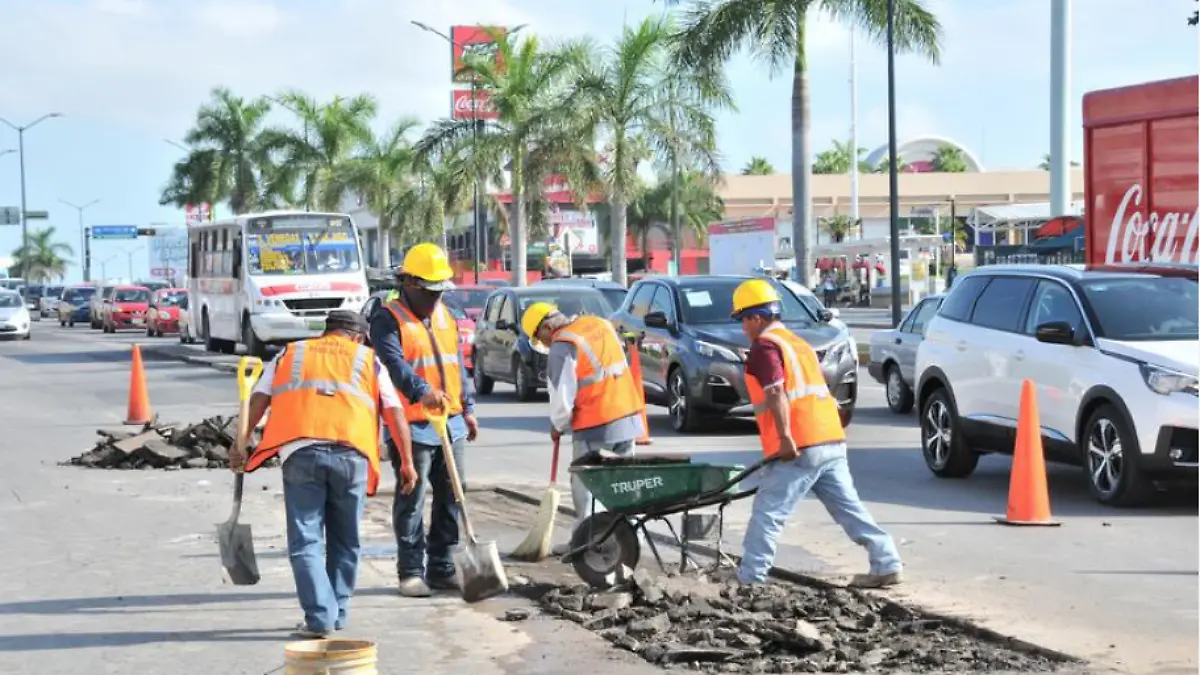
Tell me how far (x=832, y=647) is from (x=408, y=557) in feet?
8.70

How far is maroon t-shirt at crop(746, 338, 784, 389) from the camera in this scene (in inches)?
360

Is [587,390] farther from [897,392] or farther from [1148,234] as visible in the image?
[897,392]

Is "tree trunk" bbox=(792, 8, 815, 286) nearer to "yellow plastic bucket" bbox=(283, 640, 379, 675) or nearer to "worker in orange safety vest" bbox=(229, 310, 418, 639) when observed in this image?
"worker in orange safety vest" bbox=(229, 310, 418, 639)

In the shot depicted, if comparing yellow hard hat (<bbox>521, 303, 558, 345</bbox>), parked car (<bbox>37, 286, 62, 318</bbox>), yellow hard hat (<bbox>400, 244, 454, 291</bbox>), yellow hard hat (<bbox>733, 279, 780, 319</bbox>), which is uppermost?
yellow hard hat (<bbox>400, 244, 454, 291</bbox>)

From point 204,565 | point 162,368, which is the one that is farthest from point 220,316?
point 204,565

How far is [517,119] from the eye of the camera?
165 ft

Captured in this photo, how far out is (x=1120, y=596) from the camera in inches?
366

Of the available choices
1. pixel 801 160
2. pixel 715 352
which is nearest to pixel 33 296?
pixel 801 160

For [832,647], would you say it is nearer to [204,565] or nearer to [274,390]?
[274,390]

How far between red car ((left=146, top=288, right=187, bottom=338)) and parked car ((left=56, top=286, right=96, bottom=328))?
18.9 m

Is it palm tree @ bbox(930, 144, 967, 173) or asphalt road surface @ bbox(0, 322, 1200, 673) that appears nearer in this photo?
asphalt road surface @ bbox(0, 322, 1200, 673)

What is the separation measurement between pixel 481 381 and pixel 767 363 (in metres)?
17.1

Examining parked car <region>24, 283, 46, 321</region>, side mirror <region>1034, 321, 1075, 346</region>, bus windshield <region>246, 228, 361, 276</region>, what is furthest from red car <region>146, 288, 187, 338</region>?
parked car <region>24, 283, 46, 321</region>

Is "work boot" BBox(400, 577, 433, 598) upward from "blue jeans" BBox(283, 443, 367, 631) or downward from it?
downward
